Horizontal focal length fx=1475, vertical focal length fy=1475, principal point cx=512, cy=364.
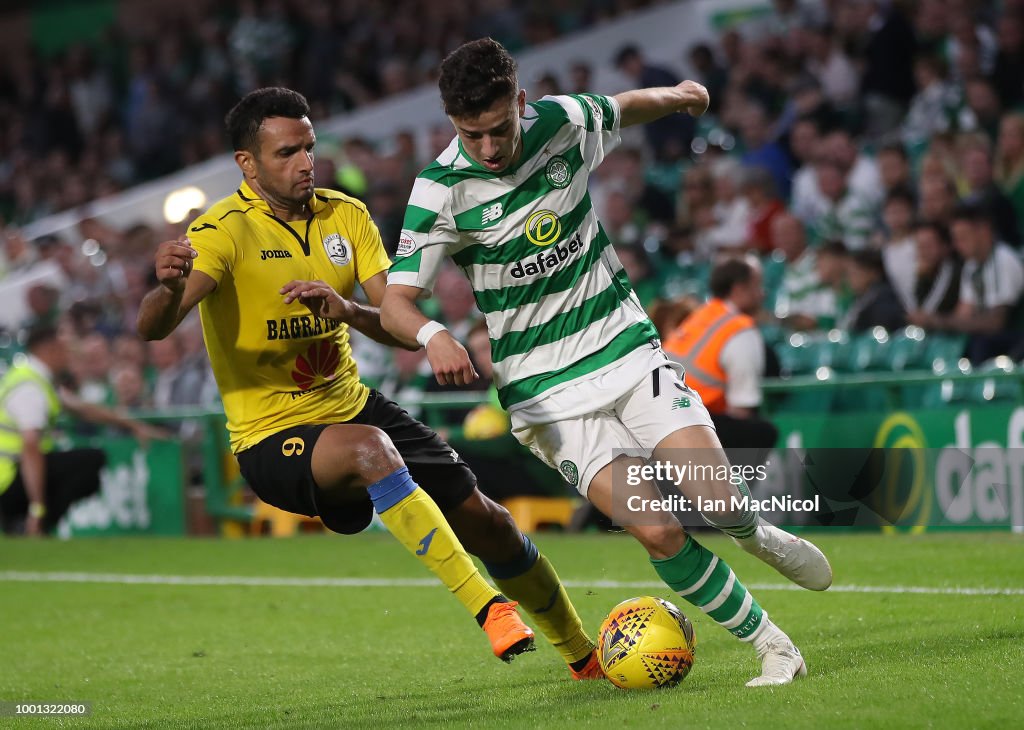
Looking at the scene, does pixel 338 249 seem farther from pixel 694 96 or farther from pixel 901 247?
pixel 901 247

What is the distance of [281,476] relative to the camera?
5.80 metres

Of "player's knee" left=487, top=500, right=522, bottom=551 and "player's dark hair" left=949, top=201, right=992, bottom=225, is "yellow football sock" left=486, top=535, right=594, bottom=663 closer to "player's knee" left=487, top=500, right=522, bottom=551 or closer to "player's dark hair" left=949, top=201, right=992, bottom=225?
"player's knee" left=487, top=500, right=522, bottom=551

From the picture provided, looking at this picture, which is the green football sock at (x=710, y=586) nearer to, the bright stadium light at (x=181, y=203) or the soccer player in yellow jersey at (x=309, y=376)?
the soccer player in yellow jersey at (x=309, y=376)

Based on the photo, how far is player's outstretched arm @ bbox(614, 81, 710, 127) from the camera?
5.78 meters

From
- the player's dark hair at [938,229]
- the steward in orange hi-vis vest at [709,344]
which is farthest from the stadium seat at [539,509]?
the player's dark hair at [938,229]

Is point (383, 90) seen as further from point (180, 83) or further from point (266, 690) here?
point (266, 690)

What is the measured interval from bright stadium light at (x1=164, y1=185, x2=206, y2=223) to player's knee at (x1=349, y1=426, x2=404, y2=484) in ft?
47.6

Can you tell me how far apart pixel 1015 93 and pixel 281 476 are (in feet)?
30.6

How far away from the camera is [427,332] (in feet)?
16.4

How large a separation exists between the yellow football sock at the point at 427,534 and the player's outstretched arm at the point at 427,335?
0.67 metres

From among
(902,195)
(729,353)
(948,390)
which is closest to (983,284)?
(948,390)

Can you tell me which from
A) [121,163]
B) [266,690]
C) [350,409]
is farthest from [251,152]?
[121,163]

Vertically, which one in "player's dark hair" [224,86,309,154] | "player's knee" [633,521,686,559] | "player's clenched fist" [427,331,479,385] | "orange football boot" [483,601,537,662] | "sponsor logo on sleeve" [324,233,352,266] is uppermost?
"player's dark hair" [224,86,309,154]

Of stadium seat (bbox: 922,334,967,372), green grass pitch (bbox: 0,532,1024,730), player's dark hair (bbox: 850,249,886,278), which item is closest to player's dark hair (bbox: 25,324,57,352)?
green grass pitch (bbox: 0,532,1024,730)
